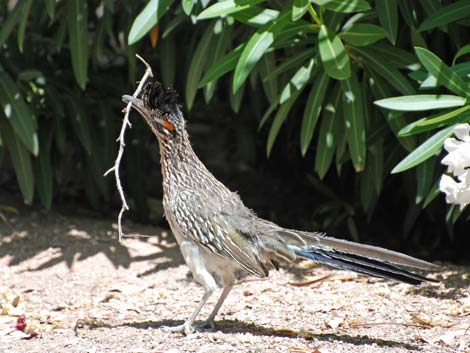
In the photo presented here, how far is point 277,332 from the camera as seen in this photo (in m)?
5.02

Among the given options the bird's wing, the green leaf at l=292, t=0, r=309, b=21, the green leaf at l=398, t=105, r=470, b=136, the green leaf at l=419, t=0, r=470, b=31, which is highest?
the green leaf at l=292, t=0, r=309, b=21

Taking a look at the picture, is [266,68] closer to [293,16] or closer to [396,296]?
[293,16]

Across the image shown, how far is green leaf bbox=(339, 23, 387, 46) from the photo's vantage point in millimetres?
5211

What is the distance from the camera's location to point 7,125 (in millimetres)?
6680

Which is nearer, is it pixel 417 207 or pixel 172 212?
pixel 172 212

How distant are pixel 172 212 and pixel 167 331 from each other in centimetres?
67

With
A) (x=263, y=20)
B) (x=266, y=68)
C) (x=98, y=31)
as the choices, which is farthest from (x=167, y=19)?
(x=263, y=20)

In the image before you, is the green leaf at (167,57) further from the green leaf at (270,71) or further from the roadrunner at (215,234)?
the roadrunner at (215,234)

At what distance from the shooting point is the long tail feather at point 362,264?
4551mm

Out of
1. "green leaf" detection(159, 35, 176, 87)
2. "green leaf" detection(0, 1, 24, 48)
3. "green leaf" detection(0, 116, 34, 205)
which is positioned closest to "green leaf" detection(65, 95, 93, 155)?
"green leaf" detection(0, 116, 34, 205)

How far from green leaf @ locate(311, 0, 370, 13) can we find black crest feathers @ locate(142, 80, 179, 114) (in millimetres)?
986

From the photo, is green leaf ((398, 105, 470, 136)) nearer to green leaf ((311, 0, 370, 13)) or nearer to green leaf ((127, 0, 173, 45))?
green leaf ((311, 0, 370, 13))

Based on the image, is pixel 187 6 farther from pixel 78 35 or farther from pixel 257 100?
pixel 257 100

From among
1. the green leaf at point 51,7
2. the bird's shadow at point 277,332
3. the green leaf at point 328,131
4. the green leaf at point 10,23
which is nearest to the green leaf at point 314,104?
the green leaf at point 328,131
